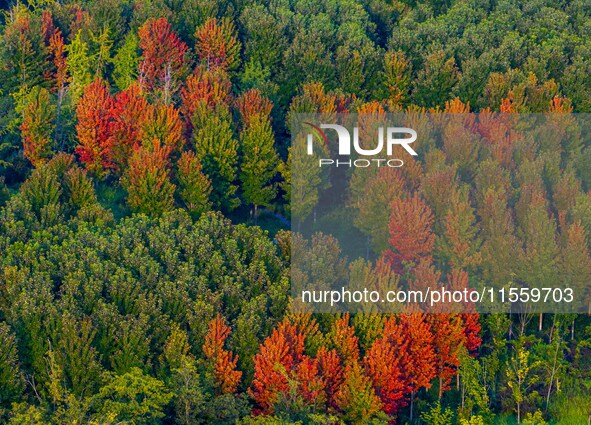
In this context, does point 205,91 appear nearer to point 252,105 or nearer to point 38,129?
point 252,105

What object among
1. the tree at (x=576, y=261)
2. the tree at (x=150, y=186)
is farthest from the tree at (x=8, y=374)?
the tree at (x=576, y=261)

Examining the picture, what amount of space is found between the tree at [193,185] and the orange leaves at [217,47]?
2190 centimetres

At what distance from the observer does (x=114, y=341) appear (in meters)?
62.3

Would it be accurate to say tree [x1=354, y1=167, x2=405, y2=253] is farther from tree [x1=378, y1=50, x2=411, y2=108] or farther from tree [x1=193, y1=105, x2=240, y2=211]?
tree [x1=378, y1=50, x2=411, y2=108]

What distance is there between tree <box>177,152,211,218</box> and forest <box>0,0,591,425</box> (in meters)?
0.21

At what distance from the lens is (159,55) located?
9981 cm

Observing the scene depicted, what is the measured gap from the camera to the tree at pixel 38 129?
8800 cm

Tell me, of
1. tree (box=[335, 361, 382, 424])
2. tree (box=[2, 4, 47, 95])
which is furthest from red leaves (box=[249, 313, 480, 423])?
tree (box=[2, 4, 47, 95])

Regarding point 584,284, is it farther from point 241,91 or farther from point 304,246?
point 241,91

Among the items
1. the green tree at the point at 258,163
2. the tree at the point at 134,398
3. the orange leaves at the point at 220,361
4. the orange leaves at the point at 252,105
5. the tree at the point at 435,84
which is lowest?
the tree at the point at 134,398

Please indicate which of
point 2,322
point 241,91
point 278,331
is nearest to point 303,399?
point 278,331

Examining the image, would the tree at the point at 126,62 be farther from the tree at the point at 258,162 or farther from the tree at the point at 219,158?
the tree at the point at 258,162

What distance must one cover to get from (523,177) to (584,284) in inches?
405

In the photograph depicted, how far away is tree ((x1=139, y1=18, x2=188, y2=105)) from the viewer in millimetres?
98312
